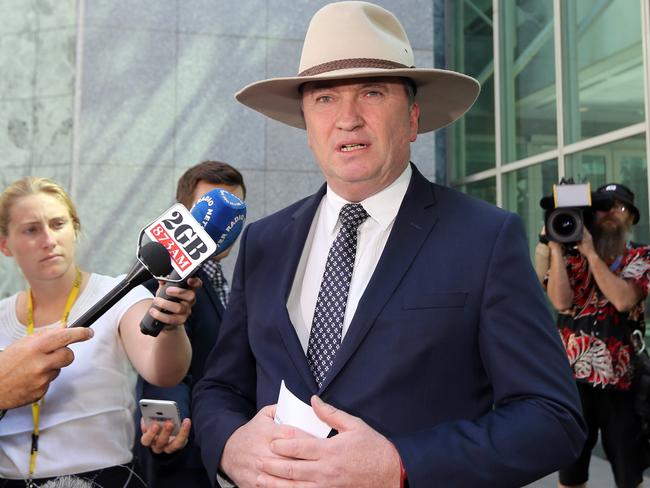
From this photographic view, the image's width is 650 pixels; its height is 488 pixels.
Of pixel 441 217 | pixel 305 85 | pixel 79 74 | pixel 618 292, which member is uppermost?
pixel 79 74

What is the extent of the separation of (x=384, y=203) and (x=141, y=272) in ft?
2.02

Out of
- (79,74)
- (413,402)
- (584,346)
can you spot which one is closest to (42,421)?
(413,402)

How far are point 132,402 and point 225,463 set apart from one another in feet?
2.34

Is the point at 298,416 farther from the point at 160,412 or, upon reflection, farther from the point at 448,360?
the point at 160,412

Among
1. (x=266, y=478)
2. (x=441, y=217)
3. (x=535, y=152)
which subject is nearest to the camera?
(x=266, y=478)

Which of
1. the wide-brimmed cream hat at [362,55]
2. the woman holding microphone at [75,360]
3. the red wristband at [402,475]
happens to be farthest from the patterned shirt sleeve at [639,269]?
the red wristband at [402,475]

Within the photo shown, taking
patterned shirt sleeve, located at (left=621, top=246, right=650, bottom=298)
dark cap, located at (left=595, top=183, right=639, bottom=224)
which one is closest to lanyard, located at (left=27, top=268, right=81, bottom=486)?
patterned shirt sleeve, located at (left=621, top=246, right=650, bottom=298)

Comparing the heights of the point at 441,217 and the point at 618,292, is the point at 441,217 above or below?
above

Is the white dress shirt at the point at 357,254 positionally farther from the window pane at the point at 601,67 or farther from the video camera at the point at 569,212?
the window pane at the point at 601,67

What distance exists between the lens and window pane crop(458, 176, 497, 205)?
29.9 ft

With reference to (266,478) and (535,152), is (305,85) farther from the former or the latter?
(535,152)

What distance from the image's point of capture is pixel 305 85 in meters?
1.94

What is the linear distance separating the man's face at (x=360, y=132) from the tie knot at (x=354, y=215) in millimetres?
30

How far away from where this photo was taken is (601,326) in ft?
12.8
